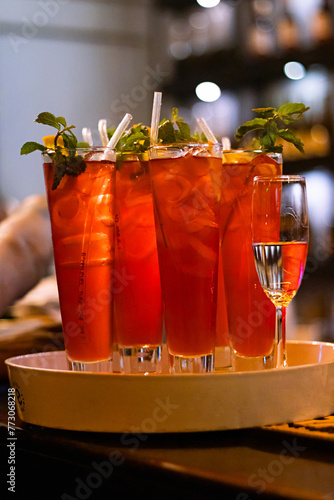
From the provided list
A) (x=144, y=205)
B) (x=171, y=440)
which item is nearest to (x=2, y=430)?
(x=171, y=440)

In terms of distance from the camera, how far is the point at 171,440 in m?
0.69

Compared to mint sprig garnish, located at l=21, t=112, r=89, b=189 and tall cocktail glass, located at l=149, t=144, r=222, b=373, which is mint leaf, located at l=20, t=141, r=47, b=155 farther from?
tall cocktail glass, located at l=149, t=144, r=222, b=373

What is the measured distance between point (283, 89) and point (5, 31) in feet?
6.98

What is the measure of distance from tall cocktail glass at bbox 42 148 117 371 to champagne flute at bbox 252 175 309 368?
0.70 feet

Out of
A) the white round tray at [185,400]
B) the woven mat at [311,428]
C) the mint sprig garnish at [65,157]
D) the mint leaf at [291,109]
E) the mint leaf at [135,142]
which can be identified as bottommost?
the woven mat at [311,428]

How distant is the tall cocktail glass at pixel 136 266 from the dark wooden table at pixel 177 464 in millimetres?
197

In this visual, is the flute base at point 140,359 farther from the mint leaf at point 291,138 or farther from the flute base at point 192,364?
the mint leaf at point 291,138

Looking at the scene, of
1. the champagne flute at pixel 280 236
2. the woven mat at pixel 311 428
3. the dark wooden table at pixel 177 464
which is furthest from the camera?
the champagne flute at pixel 280 236

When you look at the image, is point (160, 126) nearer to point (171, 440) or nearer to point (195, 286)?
point (195, 286)

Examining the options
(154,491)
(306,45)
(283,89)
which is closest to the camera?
(154,491)

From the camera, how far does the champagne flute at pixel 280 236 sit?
80 centimetres

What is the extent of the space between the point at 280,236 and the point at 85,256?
0.26 m

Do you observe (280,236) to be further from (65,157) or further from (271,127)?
(65,157)

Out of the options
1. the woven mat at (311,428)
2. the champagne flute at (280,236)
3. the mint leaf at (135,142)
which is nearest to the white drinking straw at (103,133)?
the mint leaf at (135,142)
